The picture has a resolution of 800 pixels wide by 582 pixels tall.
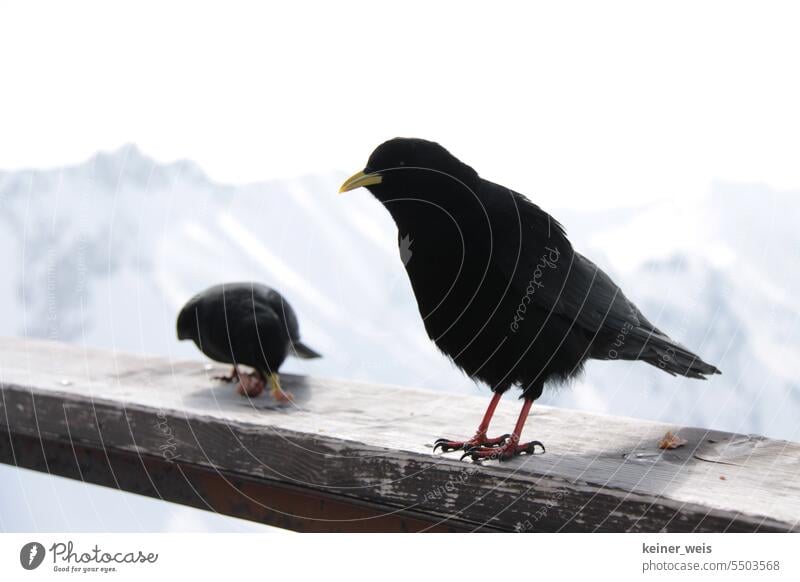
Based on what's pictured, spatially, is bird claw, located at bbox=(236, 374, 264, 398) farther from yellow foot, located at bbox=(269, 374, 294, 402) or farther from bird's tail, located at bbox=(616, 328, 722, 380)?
bird's tail, located at bbox=(616, 328, 722, 380)

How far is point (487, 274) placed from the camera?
1572mm

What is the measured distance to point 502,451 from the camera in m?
1.52

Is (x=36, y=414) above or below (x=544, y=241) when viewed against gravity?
below

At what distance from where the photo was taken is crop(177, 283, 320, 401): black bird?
2.30 m

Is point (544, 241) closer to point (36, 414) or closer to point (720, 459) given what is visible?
point (720, 459)

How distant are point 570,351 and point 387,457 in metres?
0.44

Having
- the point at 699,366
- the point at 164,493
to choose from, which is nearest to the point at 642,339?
the point at 699,366

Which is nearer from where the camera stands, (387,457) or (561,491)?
(561,491)

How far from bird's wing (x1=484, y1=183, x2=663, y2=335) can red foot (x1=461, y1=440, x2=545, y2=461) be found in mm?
281

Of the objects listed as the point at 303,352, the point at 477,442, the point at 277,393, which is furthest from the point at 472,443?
the point at 303,352

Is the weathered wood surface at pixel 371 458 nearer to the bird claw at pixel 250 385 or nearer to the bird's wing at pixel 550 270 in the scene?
the bird claw at pixel 250 385

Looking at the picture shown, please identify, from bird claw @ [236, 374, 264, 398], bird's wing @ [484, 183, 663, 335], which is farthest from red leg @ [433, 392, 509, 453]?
bird claw @ [236, 374, 264, 398]

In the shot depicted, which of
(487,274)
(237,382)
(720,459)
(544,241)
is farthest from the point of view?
(237,382)

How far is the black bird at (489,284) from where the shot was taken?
1.57 m
